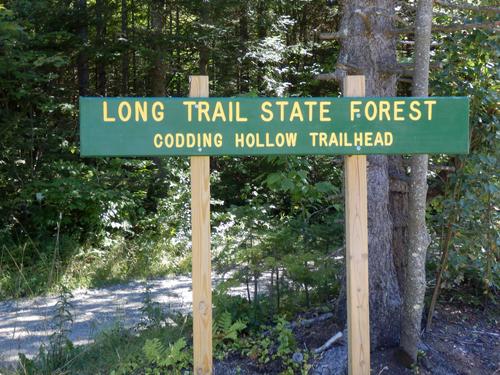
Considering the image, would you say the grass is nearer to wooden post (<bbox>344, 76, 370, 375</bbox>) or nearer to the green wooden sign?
the green wooden sign

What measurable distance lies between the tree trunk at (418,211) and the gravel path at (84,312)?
8.69ft

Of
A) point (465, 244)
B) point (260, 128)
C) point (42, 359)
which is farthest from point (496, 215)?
point (42, 359)

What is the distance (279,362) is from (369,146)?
6.38 ft

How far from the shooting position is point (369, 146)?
10.7 ft

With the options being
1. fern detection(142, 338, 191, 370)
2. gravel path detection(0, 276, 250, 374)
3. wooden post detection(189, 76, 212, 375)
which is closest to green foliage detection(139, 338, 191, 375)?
fern detection(142, 338, 191, 370)

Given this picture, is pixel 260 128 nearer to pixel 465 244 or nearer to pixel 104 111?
pixel 104 111

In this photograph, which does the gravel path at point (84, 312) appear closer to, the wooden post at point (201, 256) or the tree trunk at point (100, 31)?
the wooden post at point (201, 256)

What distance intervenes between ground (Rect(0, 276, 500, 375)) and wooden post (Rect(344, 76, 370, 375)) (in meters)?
0.76

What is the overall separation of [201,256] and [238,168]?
9.14 m

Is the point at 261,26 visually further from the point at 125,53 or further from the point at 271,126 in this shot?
the point at 271,126

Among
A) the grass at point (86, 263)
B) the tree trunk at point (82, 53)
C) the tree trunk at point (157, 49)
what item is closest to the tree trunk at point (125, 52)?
the tree trunk at point (157, 49)

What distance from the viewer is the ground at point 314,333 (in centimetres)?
420

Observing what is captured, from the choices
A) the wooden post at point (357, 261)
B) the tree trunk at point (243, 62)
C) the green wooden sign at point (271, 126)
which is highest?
the tree trunk at point (243, 62)

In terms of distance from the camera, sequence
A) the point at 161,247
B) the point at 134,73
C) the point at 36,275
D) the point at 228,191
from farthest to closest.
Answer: the point at 134,73 < the point at 228,191 < the point at 161,247 < the point at 36,275
